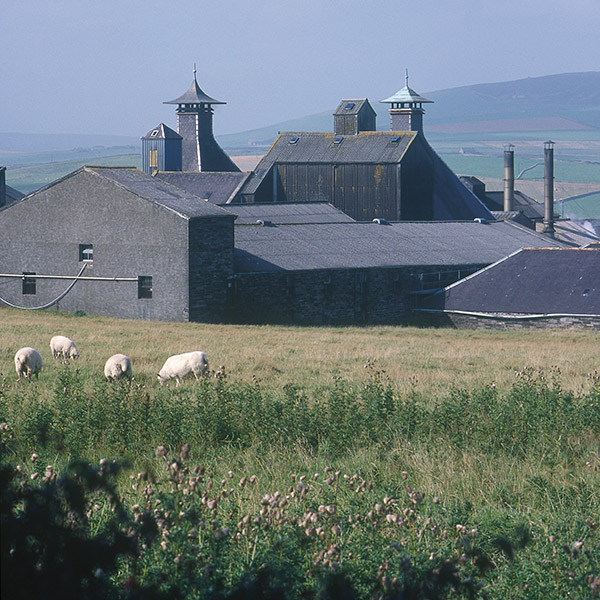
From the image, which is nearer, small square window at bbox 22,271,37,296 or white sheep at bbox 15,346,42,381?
white sheep at bbox 15,346,42,381

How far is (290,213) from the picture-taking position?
5956cm

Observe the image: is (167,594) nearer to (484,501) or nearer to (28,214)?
(484,501)

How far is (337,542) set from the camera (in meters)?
7.96

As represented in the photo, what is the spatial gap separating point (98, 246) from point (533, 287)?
67.4 ft

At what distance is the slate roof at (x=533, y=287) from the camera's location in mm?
44500

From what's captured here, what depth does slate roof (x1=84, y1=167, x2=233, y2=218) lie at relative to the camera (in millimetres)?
42875

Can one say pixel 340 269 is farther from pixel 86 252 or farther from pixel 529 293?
pixel 86 252

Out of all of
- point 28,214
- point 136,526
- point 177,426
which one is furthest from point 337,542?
point 28,214

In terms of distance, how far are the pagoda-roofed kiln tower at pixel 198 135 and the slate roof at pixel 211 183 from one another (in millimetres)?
14217

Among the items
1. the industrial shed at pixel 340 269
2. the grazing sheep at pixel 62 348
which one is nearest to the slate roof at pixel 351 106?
the industrial shed at pixel 340 269

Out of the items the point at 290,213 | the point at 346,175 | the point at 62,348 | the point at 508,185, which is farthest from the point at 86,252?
the point at 508,185

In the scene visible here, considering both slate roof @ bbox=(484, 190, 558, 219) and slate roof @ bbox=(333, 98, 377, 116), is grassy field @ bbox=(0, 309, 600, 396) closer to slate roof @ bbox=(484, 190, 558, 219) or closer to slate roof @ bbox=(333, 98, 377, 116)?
slate roof @ bbox=(333, 98, 377, 116)

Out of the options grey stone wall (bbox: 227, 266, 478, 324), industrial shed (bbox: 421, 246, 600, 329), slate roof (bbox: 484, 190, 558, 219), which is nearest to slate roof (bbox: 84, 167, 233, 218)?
grey stone wall (bbox: 227, 266, 478, 324)

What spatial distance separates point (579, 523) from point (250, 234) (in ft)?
135
